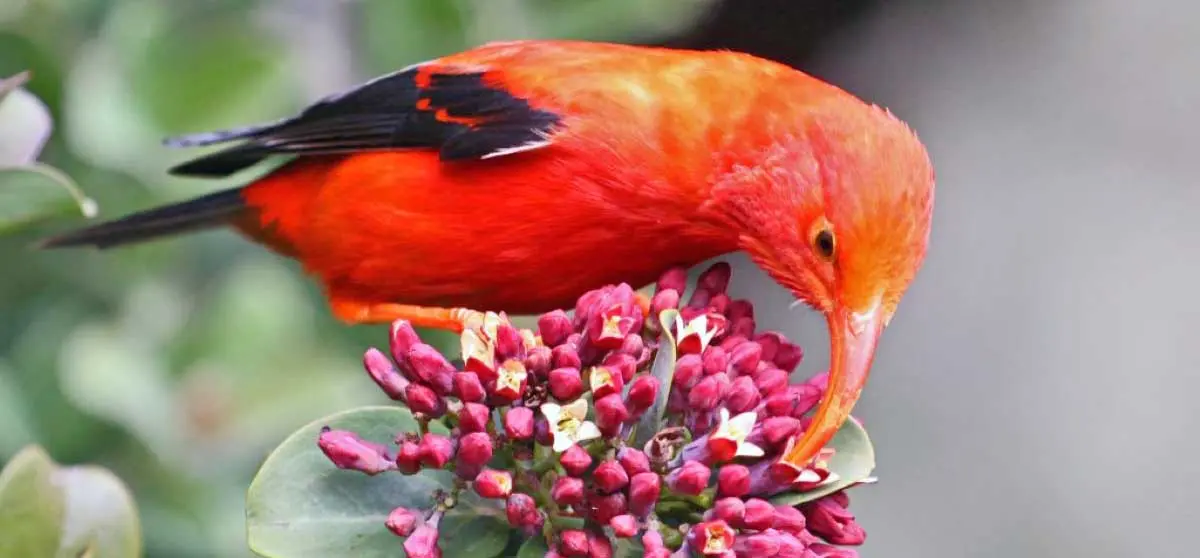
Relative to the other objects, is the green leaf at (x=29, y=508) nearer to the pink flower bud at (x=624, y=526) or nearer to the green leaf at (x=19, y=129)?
the green leaf at (x=19, y=129)

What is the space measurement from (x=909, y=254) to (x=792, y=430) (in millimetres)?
225

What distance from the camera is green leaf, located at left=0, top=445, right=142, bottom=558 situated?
117 cm

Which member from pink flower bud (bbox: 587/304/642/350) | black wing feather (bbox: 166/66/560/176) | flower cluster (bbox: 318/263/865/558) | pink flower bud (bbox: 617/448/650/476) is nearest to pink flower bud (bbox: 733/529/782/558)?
flower cluster (bbox: 318/263/865/558)

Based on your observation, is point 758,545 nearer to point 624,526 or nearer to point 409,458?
point 624,526

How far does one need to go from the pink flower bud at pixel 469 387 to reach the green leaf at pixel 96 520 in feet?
1.51

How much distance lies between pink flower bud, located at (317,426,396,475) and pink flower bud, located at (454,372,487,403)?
0.10 m

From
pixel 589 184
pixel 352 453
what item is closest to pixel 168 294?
pixel 589 184

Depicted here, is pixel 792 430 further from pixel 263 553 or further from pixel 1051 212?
pixel 1051 212

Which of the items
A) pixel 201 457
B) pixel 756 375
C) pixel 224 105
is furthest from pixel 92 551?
pixel 224 105

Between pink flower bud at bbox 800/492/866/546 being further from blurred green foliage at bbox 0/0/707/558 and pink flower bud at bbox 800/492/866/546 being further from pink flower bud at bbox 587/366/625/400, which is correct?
blurred green foliage at bbox 0/0/707/558

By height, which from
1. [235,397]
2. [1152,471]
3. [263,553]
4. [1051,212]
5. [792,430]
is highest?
[792,430]

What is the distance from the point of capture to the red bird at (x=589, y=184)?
1181 millimetres

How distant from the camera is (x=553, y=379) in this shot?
1.05 metres

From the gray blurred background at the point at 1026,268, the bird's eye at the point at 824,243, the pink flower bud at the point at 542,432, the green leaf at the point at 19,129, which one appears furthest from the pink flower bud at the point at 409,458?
the gray blurred background at the point at 1026,268
